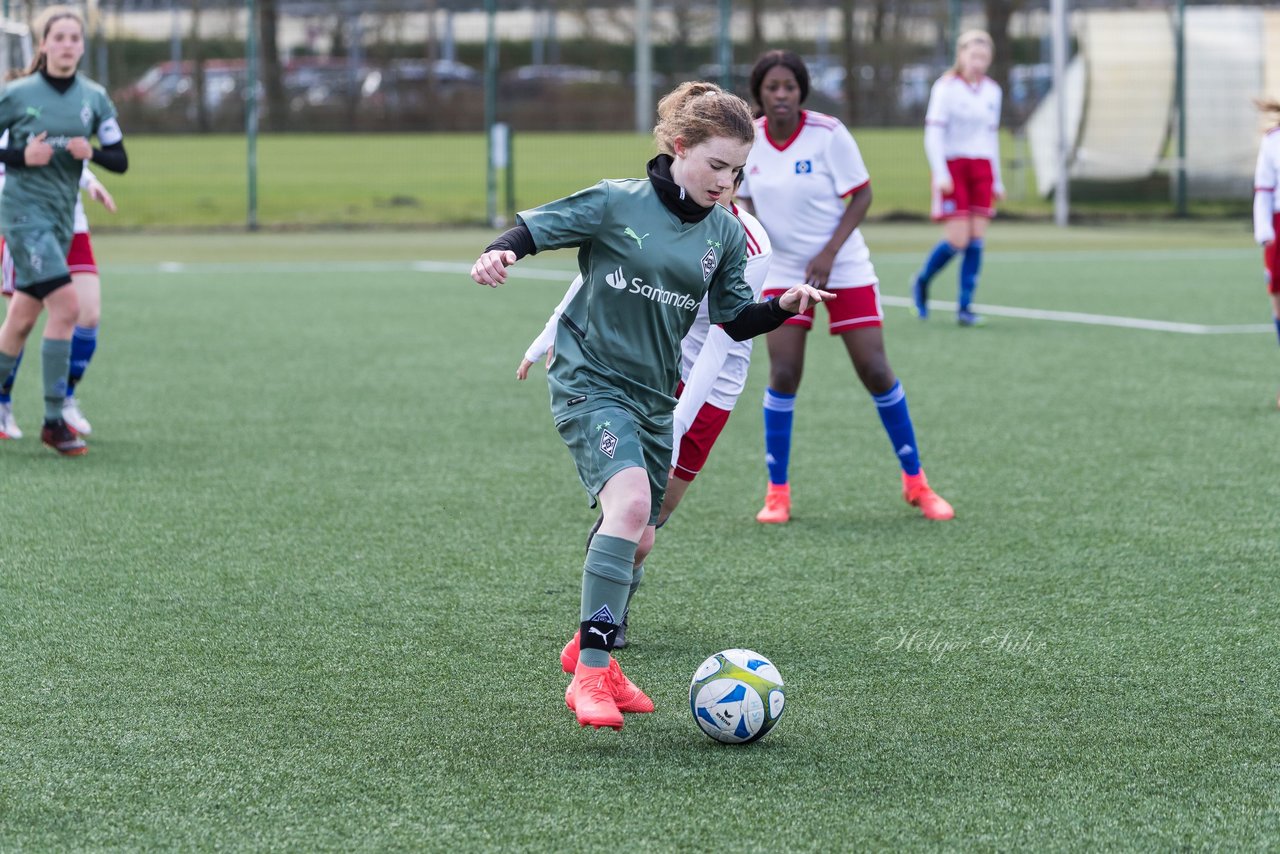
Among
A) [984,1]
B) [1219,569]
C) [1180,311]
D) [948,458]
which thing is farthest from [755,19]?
[1219,569]

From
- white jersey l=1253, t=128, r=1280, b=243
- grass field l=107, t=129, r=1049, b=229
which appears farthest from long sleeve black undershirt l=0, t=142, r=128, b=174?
grass field l=107, t=129, r=1049, b=229

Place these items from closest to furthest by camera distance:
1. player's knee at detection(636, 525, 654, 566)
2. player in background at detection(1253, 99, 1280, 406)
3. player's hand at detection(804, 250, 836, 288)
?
player's knee at detection(636, 525, 654, 566), player's hand at detection(804, 250, 836, 288), player in background at detection(1253, 99, 1280, 406)

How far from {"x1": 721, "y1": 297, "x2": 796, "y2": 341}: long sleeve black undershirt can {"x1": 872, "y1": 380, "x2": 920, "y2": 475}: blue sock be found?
7.80 feet

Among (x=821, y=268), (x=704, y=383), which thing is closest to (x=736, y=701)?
(x=704, y=383)

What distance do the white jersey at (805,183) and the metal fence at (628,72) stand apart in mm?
15611

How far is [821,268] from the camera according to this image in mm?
6598

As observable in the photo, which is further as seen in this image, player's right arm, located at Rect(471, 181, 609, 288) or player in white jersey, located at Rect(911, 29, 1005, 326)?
player in white jersey, located at Rect(911, 29, 1005, 326)

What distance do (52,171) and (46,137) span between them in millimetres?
183

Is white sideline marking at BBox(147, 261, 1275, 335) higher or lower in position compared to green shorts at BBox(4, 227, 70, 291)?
lower

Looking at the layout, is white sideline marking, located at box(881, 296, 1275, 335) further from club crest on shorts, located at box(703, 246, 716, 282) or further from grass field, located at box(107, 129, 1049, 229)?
grass field, located at box(107, 129, 1049, 229)

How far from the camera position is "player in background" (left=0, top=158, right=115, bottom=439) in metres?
8.49

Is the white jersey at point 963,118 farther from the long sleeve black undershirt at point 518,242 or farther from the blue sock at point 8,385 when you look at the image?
the long sleeve black undershirt at point 518,242

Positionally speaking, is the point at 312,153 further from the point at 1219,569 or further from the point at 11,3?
the point at 1219,569

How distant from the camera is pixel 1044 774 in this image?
3910 millimetres
